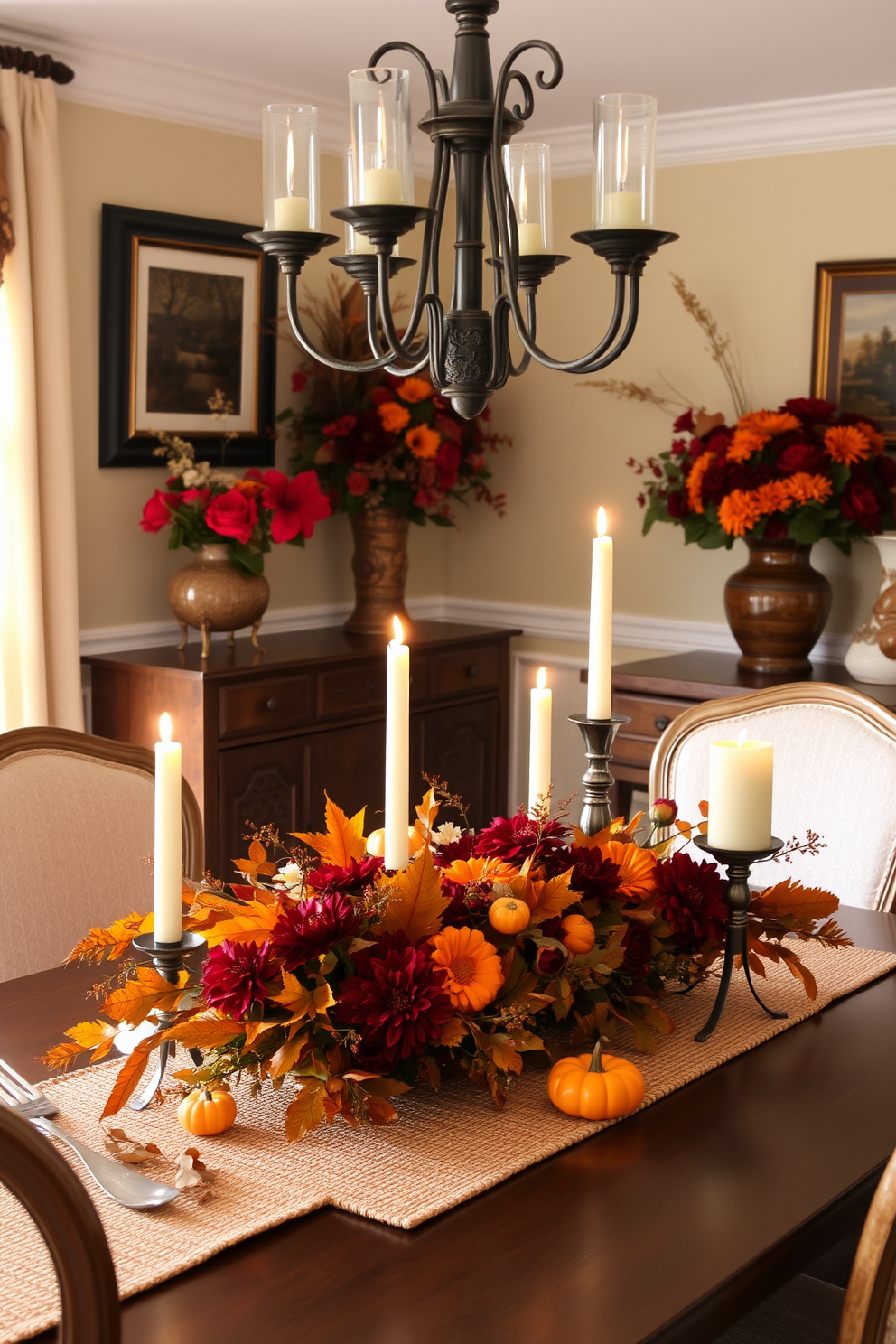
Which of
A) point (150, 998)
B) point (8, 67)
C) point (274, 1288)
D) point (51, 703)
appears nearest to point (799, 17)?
point (8, 67)

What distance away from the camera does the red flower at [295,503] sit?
3.47 m

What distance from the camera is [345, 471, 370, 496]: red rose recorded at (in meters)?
3.79

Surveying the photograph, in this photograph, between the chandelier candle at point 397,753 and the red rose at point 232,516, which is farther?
the red rose at point 232,516

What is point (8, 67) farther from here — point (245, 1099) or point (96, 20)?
point (245, 1099)

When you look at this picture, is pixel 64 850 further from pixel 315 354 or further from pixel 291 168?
pixel 291 168

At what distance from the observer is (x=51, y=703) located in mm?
3299

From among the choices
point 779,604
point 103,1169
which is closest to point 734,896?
point 103,1169

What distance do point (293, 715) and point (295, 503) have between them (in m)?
0.55

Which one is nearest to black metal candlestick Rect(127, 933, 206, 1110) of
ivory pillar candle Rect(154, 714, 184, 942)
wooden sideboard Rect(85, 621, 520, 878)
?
ivory pillar candle Rect(154, 714, 184, 942)

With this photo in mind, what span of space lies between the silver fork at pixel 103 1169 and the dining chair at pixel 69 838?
0.62 meters

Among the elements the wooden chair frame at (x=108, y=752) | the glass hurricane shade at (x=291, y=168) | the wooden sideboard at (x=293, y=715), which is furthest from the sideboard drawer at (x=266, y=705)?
the glass hurricane shade at (x=291, y=168)

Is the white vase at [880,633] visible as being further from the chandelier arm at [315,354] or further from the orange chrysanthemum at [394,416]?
the chandelier arm at [315,354]

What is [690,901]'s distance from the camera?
1426 mm

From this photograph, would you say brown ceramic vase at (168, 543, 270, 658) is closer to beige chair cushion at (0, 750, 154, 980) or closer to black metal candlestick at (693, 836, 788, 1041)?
beige chair cushion at (0, 750, 154, 980)
